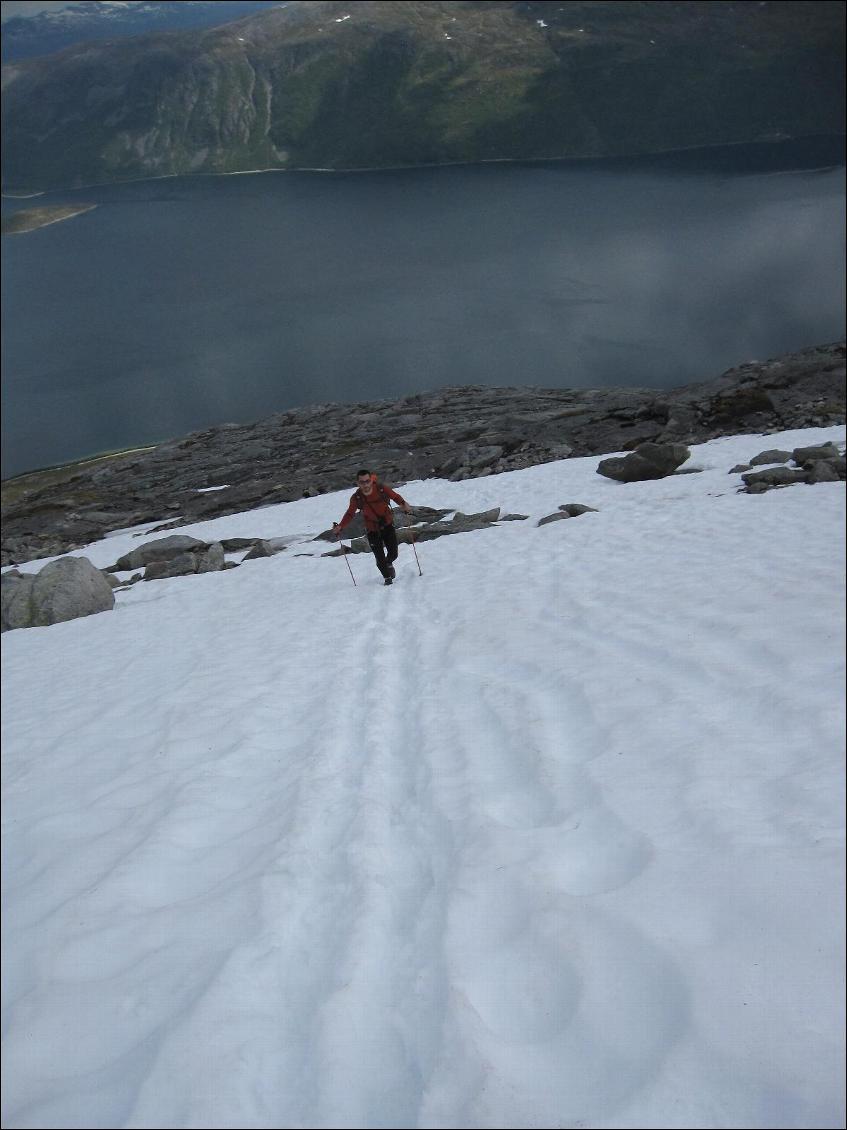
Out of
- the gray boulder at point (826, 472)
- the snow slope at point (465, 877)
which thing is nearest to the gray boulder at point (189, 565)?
the snow slope at point (465, 877)

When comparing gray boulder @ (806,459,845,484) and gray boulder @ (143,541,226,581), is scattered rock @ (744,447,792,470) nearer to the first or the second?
gray boulder @ (806,459,845,484)

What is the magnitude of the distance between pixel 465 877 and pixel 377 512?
10.7 m

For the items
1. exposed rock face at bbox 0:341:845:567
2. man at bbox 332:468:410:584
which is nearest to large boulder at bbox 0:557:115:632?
man at bbox 332:468:410:584

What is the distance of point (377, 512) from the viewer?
15.0 metres

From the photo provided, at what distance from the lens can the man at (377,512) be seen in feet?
48.5

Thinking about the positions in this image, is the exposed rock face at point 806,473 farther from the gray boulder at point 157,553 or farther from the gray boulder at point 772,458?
the gray boulder at point 157,553

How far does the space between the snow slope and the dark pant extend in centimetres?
514

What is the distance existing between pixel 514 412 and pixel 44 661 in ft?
140

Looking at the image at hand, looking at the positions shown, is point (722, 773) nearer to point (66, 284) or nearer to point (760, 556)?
point (760, 556)

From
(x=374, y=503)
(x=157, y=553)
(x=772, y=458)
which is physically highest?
(x=374, y=503)

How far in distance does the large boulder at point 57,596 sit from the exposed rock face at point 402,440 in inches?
351

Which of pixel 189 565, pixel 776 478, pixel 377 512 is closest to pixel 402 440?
pixel 189 565

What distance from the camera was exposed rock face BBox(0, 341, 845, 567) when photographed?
36219 millimetres

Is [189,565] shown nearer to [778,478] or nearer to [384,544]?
[384,544]
